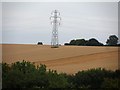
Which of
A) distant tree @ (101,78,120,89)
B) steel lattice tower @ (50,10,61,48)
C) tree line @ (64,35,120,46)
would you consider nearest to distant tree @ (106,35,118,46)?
tree line @ (64,35,120,46)

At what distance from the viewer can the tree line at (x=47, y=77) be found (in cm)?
380

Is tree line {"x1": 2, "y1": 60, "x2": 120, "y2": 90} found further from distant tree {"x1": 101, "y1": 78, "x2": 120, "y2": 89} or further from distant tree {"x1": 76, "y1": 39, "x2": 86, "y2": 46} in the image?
distant tree {"x1": 76, "y1": 39, "x2": 86, "y2": 46}

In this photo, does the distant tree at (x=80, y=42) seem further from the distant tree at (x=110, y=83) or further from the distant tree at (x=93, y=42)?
the distant tree at (x=110, y=83)

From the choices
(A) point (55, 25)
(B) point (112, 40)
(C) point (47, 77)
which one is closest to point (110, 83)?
(B) point (112, 40)

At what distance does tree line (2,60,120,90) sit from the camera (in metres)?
3.80

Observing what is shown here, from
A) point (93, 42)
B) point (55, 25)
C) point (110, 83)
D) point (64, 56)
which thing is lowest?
point (110, 83)

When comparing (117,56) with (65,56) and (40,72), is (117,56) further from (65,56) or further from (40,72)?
(40,72)

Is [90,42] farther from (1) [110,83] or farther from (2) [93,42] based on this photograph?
(1) [110,83]

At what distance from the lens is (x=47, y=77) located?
3.84 metres

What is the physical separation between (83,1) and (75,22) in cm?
24

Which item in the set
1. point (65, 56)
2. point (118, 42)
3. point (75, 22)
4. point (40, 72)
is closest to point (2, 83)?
point (40, 72)

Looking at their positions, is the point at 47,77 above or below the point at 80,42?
below

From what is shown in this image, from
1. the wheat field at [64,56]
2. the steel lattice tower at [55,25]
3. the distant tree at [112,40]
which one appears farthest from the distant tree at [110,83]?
the steel lattice tower at [55,25]

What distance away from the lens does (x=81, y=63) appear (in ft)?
12.6
